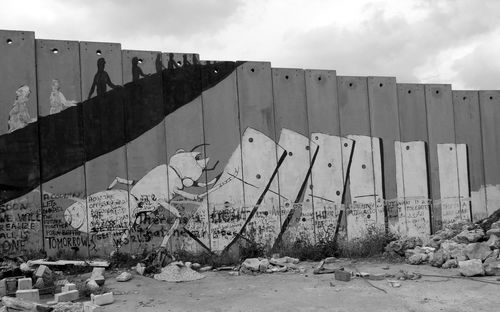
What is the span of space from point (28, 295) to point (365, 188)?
6797mm

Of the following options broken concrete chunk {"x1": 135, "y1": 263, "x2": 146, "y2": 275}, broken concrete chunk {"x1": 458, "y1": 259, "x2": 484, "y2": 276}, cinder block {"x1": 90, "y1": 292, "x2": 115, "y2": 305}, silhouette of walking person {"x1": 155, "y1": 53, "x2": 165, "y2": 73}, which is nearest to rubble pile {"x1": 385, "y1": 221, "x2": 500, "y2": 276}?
broken concrete chunk {"x1": 458, "y1": 259, "x2": 484, "y2": 276}

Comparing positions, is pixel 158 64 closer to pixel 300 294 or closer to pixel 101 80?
pixel 101 80

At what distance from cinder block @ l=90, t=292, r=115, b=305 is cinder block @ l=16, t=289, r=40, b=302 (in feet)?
2.48

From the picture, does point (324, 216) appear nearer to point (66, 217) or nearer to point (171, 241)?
point (171, 241)

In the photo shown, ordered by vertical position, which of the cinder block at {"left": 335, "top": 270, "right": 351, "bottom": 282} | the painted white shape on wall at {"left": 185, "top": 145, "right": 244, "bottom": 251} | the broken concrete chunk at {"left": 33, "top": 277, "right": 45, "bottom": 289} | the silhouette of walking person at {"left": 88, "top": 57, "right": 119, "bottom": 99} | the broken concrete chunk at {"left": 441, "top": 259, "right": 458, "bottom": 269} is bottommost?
the broken concrete chunk at {"left": 441, "top": 259, "right": 458, "bottom": 269}

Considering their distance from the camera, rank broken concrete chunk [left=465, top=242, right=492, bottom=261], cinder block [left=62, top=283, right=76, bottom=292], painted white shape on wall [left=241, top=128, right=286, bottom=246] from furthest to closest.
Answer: painted white shape on wall [left=241, top=128, right=286, bottom=246] → broken concrete chunk [left=465, top=242, right=492, bottom=261] → cinder block [left=62, top=283, right=76, bottom=292]

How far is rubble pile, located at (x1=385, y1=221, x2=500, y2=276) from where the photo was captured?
303 inches

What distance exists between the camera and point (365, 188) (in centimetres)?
1012

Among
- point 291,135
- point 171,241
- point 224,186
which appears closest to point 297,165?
point 291,135

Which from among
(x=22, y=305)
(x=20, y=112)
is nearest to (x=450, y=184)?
(x=22, y=305)

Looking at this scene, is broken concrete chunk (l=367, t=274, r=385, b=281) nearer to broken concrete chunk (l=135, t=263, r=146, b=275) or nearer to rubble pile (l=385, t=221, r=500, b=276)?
rubble pile (l=385, t=221, r=500, b=276)

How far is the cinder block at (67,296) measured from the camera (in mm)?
6115

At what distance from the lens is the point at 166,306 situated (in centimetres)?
614

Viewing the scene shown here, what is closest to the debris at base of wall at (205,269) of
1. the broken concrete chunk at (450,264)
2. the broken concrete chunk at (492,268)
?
the broken concrete chunk at (450,264)
